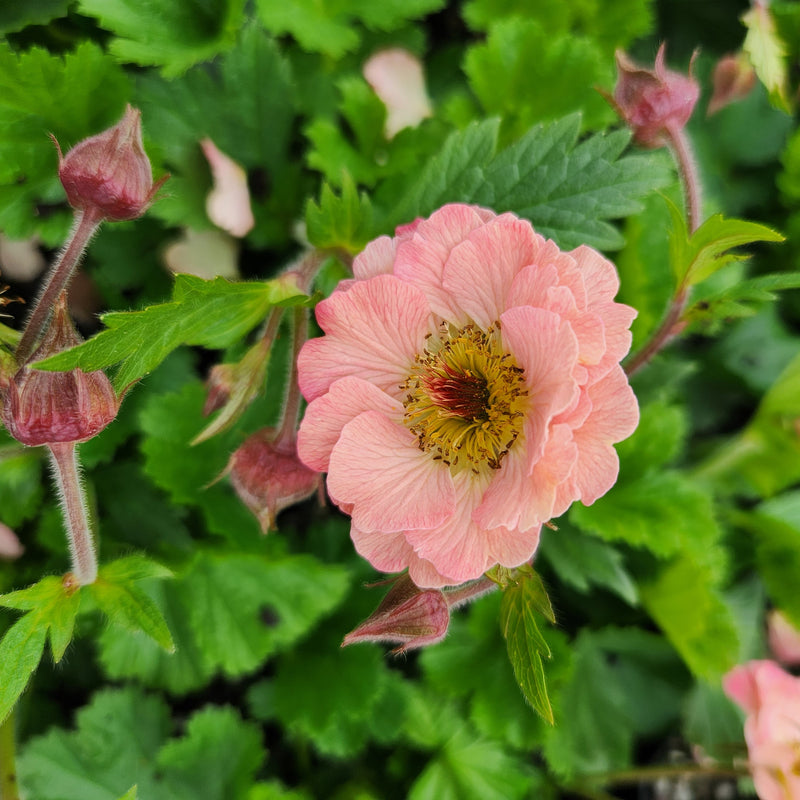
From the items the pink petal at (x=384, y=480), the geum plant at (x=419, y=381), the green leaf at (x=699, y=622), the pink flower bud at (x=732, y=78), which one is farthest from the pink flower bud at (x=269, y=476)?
the pink flower bud at (x=732, y=78)

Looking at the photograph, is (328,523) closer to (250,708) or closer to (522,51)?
(250,708)

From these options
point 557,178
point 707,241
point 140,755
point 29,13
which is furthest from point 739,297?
point 140,755

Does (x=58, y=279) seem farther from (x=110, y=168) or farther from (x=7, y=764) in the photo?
(x=7, y=764)

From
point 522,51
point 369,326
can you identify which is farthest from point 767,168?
point 369,326

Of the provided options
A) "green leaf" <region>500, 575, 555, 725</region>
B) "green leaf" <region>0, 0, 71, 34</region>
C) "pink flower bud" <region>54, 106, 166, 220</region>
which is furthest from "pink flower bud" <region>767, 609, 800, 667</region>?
"green leaf" <region>0, 0, 71, 34</region>

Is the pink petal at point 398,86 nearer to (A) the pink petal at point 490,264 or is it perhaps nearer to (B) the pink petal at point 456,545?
(A) the pink petal at point 490,264

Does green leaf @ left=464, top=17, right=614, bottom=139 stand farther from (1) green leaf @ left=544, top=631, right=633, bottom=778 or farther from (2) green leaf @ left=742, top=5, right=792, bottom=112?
(1) green leaf @ left=544, top=631, right=633, bottom=778
